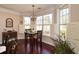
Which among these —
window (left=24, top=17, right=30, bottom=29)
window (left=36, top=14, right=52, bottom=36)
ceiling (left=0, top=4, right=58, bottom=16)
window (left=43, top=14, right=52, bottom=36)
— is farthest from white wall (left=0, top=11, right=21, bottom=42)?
window (left=43, top=14, right=52, bottom=36)

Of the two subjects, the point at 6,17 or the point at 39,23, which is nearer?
the point at 6,17

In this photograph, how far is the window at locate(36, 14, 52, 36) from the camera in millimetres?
7414

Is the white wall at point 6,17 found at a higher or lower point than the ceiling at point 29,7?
lower

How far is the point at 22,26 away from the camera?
30.5ft

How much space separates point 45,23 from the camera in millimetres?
7840

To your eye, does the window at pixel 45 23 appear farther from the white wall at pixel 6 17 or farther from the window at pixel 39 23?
the white wall at pixel 6 17

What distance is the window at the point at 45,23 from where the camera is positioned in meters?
7.41

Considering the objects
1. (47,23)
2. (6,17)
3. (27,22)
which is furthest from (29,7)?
(27,22)

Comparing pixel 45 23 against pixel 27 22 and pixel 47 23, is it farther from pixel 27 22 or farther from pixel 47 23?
pixel 27 22

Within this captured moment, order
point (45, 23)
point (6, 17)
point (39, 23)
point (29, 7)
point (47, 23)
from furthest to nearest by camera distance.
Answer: point (39, 23) < point (6, 17) < point (45, 23) < point (47, 23) < point (29, 7)

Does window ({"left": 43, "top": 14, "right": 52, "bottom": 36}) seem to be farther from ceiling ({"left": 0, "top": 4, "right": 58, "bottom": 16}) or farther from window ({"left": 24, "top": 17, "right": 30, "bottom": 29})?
window ({"left": 24, "top": 17, "right": 30, "bottom": 29})

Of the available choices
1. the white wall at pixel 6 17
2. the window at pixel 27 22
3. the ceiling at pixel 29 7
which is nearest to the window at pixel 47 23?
the ceiling at pixel 29 7
